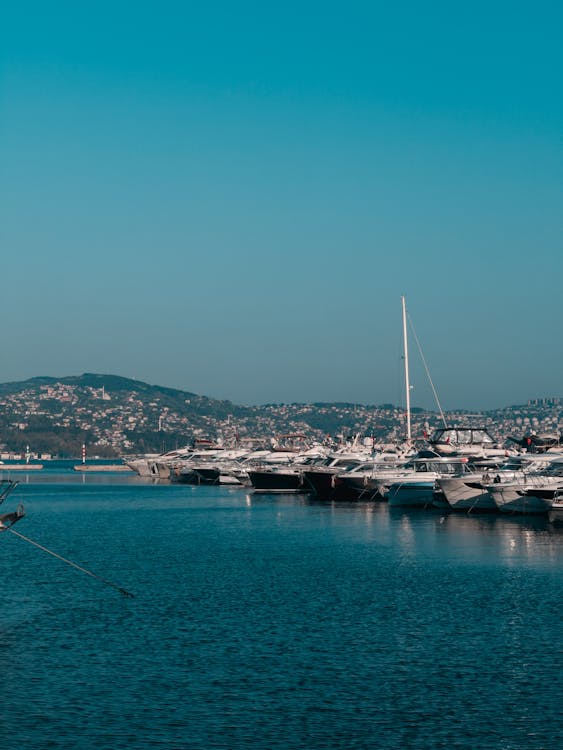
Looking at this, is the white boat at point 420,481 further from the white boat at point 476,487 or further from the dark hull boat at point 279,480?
the dark hull boat at point 279,480

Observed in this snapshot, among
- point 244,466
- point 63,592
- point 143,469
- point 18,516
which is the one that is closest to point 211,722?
point 18,516

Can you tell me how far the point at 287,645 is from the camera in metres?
23.3

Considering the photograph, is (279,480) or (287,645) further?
(279,480)

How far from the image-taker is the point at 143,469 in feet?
506

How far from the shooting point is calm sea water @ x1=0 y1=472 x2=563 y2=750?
17.2m

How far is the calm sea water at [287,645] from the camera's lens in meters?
17.2

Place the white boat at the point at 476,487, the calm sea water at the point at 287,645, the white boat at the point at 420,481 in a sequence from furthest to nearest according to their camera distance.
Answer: the white boat at the point at 420,481
the white boat at the point at 476,487
the calm sea water at the point at 287,645

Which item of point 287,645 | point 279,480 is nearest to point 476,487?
point 279,480

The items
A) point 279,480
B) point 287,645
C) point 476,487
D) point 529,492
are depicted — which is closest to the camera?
point 287,645

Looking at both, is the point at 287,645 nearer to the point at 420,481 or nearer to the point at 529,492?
the point at 529,492

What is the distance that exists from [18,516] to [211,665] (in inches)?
338

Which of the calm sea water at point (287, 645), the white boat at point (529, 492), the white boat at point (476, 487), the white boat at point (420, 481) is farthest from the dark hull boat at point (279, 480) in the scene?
the calm sea water at point (287, 645)

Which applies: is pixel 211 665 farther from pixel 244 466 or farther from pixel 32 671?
pixel 244 466

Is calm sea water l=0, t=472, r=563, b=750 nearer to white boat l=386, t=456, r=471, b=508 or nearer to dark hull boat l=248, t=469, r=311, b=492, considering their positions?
white boat l=386, t=456, r=471, b=508
